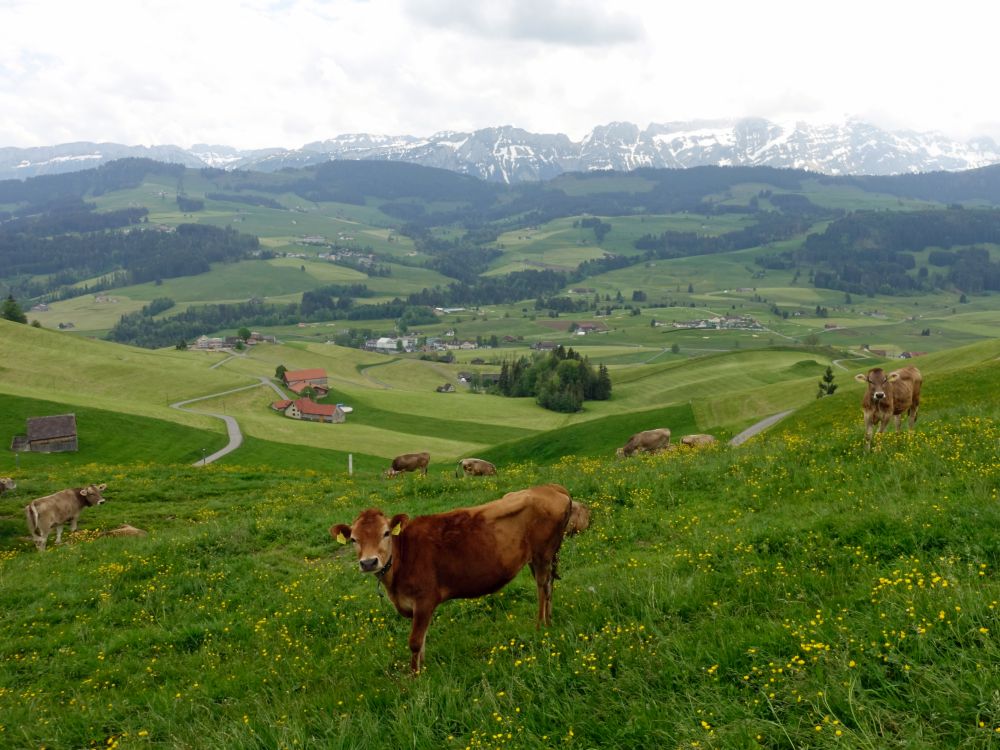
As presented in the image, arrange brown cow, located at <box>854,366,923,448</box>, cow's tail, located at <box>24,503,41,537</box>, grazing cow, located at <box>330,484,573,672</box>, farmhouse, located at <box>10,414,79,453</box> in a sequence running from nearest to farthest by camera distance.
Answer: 1. grazing cow, located at <box>330,484,573,672</box>
2. brown cow, located at <box>854,366,923,448</box>
3. cow's tail, located at <box>24,503,41,537</box>
4. farmhouse, located at <box>10,414,79,453</box>

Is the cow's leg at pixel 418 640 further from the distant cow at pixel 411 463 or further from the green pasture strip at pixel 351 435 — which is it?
the green pasture strip at pixel 351 435

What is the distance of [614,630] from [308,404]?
391 ft

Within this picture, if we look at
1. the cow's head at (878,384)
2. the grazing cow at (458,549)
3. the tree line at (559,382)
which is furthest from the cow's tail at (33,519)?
the tree line at (559,382)

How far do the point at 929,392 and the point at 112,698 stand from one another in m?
55.1

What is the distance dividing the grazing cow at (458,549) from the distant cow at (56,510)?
2078 cm

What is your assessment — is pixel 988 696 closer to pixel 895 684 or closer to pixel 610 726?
pixel 895 684

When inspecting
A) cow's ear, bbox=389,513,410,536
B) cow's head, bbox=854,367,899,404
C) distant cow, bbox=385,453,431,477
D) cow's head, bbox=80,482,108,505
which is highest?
cow's ear, bbox=389,513,410,536

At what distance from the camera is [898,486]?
46.1ft

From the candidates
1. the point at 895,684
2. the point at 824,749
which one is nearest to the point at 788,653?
the point at 895,684

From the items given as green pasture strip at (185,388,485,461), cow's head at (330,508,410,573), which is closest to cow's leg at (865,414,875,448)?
cow's head at (330,508,410,573)

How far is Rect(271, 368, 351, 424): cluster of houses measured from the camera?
118500 millimetres

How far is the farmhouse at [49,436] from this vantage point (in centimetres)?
7394

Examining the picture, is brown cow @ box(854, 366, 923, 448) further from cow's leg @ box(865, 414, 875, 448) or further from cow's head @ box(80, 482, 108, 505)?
cow's head @ box(80, 482, 108, 505)

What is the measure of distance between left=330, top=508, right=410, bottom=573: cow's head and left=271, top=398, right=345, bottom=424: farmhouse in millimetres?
109637
